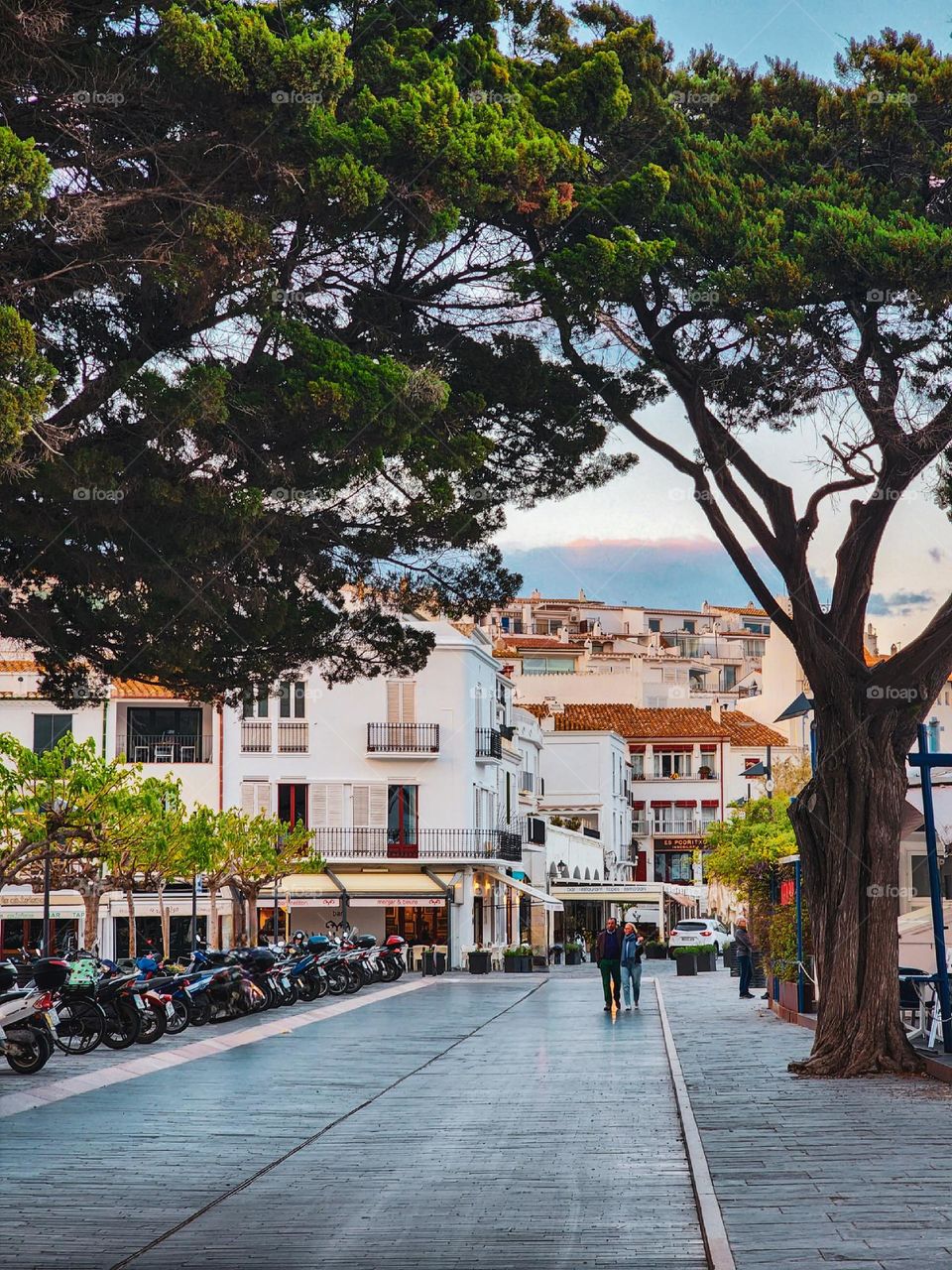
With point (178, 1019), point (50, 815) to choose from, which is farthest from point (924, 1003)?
point (50, 815)

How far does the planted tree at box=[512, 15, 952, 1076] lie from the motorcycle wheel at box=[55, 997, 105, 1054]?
32.8 feet

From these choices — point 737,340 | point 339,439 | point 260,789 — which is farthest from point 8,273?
point 260,789

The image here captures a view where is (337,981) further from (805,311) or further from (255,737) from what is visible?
(805,311)

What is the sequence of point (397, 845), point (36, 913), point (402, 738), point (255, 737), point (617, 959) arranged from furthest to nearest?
point (402, 738) < point (255, 737) < point (397, 845) < point (36, 913) < point (617, 959)

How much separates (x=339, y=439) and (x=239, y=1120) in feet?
23.1

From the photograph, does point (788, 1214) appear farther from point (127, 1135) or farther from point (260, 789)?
point (260, 789)

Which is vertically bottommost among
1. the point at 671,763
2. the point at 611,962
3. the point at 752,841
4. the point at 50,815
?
the point at 611,962

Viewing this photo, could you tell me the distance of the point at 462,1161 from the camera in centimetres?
1296

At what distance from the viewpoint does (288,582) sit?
1542 cm

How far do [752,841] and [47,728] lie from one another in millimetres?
24188

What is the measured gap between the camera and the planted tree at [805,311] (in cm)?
1470

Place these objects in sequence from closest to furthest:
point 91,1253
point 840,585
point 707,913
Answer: point 91,1253
point 840,585
point 707,913

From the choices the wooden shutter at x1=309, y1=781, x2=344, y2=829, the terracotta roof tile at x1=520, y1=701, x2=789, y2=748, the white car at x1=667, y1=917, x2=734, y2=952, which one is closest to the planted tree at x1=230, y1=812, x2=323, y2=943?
the wooden shutter at x1=309, y1=781, x2=344, y2=829

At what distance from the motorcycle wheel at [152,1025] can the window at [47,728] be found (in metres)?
30.2
